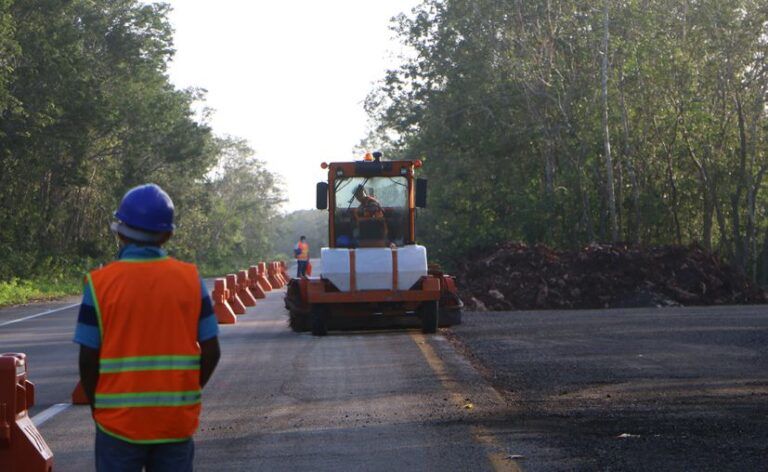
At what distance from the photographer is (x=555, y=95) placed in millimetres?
47156

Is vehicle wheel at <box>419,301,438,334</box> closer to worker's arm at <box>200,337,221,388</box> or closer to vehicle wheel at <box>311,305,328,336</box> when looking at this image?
vehicle wheel at <box>311,305,328,336</box>

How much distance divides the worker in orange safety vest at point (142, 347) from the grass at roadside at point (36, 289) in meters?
33.7

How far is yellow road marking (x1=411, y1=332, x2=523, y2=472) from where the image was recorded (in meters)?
8.83

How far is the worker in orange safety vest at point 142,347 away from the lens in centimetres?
482

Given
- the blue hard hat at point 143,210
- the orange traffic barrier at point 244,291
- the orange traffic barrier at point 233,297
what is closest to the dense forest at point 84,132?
the orange traffic barrier at point 244,291

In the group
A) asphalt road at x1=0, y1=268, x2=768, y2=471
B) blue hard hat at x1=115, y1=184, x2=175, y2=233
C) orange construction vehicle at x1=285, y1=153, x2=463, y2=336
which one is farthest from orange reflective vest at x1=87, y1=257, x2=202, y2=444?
orange construction vehicle at x1=285, y1=153, x2=463, y2=336

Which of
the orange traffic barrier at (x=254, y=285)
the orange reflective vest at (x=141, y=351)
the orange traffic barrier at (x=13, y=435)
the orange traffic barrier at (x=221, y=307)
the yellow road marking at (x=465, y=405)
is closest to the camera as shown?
the orange reflective vest at (x=141, y=351)

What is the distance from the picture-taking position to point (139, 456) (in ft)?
15.9

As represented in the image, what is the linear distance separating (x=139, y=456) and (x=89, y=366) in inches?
15.3

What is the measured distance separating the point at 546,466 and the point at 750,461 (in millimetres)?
1384

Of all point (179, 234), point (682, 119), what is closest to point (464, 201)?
point (682, 119)

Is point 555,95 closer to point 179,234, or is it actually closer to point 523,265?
point 523,265

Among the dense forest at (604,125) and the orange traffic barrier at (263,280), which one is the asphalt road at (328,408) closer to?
the orange traffic barrier at (263,280)

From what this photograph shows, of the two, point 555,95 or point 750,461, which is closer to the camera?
point 750,461
